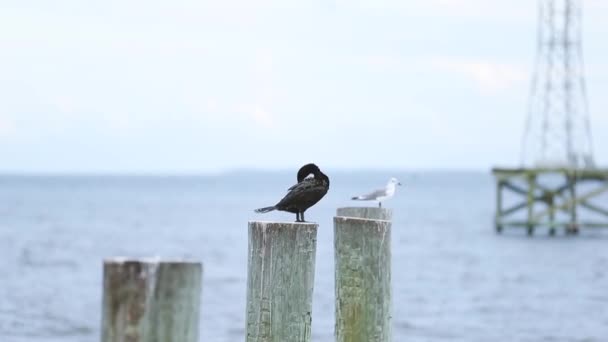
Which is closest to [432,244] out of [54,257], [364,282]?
[54,257]

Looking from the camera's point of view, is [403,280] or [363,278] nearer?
[363,278]

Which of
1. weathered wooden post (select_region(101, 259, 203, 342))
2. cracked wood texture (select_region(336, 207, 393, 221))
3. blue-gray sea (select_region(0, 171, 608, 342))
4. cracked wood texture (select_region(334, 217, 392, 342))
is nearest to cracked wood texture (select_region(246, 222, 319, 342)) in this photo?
cracked wood texture (select_region(334, 217, 392, 342))

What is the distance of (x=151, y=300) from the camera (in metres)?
4.79

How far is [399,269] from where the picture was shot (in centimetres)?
4197

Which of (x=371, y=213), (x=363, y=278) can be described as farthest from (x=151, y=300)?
(x=371, y=213)

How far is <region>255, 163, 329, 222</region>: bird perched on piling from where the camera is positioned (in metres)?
8.48

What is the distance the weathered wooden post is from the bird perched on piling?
3.55 metres

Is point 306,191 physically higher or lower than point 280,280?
higher

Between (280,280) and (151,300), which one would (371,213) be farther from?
(151,300)

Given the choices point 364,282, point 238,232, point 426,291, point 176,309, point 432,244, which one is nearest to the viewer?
point 176,309

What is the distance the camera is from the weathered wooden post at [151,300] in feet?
15.6

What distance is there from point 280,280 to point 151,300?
2.65 meters

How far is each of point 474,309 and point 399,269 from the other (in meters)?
12.6

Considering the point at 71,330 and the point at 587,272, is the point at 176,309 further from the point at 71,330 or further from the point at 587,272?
the point at 587,272
